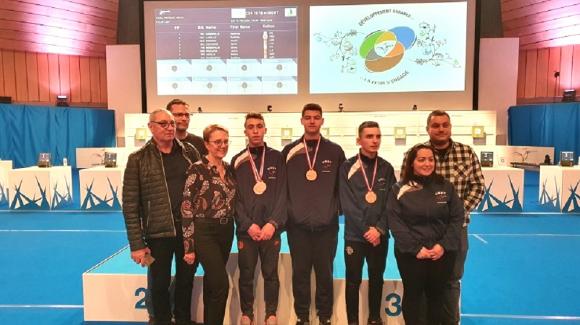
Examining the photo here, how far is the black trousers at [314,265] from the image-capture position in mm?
2291

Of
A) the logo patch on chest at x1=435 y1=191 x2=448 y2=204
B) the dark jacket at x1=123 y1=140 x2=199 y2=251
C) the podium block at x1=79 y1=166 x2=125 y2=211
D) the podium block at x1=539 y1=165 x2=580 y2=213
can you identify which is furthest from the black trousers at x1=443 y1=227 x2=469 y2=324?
the podium block at x1=79 y1=166 x2=125 y2=211

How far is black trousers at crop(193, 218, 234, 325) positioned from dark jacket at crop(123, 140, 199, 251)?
0.16 m

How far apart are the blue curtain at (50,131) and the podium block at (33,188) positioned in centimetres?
364

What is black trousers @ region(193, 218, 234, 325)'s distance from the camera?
212 cm

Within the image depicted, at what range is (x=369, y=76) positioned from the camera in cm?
805

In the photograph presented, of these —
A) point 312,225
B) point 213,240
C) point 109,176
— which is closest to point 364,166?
point 312,225

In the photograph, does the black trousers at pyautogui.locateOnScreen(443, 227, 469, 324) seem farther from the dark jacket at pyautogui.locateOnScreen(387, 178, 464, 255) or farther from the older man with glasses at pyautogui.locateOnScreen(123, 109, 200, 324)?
the older man with glasses at pyautogui.locateOnScreen(123, 109, 200, 324)

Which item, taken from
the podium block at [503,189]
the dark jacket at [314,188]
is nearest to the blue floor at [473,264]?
the podium block at [503,189]

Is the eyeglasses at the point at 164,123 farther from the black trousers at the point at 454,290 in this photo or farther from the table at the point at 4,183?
the table at the point at 4,183

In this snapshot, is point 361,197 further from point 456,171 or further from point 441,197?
point 456,171

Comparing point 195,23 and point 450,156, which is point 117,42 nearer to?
point 195,23

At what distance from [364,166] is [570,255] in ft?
9.97

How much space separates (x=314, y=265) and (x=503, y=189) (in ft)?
15.0

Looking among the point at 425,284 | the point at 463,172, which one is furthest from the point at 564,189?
the point at 425,284
